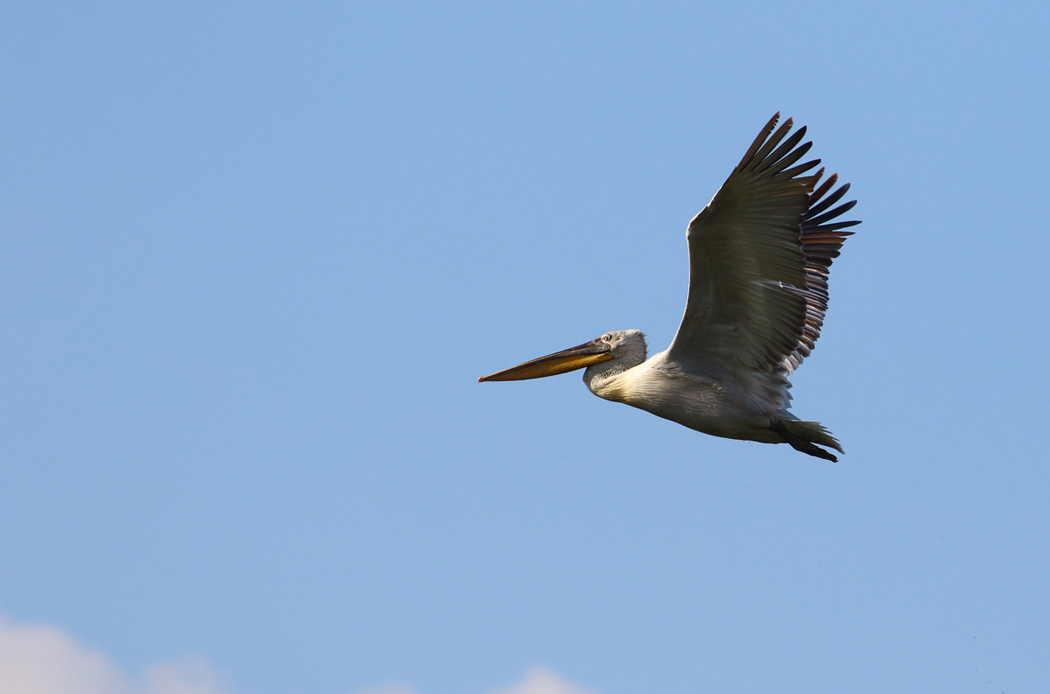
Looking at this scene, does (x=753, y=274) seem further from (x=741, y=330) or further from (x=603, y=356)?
(x=603, y=356)

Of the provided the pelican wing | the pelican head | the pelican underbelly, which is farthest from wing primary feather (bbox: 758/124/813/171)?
the pelican head

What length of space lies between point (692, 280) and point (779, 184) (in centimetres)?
97

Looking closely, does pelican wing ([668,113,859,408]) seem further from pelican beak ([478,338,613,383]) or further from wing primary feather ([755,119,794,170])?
pelican beak ([478,338,613,383])

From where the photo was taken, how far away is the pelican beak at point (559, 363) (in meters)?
9.65

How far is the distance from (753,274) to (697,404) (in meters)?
1.22

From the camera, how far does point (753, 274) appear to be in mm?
7922

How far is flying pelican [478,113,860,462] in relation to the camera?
7465 millimetres

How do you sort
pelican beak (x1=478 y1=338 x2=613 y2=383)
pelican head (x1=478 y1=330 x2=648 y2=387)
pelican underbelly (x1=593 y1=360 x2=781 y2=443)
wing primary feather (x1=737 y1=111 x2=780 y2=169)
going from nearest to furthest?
wing primary feather (x1=737 y1=111 x2=780 y2=169), pelican underbelly (x1=593 y1=360 x2=781 y2=443), pelican head (x1=478 y1=330 x2=648 y2=387), pelican beak (x1=478 y1=338 x2=613 y2=383)

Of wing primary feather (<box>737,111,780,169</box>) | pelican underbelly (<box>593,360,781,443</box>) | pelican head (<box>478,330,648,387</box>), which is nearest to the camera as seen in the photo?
wing primary feather (<box>737,111,780,169</box>)

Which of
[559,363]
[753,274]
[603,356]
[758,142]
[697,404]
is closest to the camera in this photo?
[758,142]

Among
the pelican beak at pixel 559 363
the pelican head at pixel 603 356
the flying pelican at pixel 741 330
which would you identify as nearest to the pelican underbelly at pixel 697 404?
the flying pelican at pixel 741 330

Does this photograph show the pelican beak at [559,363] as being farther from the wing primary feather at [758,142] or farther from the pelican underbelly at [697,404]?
the wing primary feather at [758,142]

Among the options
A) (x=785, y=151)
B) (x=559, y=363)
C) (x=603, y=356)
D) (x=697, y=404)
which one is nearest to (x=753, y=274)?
(x=785, y=151)

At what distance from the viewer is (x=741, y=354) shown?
27.7ft
